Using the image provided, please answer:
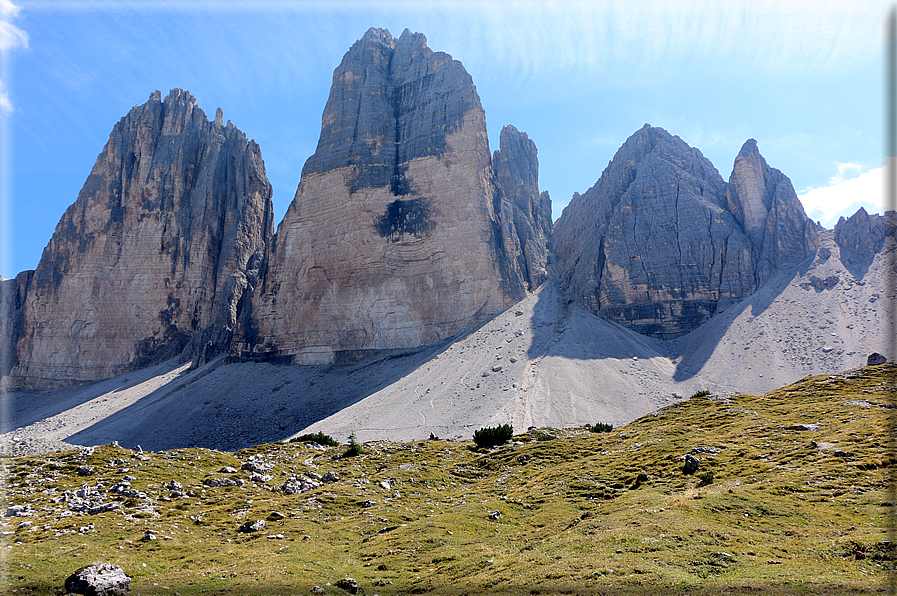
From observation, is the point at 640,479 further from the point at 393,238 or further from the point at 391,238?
the point at 391,238

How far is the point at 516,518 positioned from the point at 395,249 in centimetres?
6070

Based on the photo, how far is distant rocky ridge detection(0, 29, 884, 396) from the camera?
70500 millimetres

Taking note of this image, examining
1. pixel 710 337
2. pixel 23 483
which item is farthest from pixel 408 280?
pixel 23 483

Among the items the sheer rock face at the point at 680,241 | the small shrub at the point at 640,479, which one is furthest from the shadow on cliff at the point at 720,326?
the small shrub at the point at 640,479

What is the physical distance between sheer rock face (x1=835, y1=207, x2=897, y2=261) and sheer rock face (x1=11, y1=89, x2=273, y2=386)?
9018 cm

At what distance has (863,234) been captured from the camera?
68562 mm

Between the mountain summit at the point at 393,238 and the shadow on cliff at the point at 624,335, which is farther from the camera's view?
the mountain summit at the point at 393,238

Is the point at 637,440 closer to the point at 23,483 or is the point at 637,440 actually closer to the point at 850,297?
the point at 23,483

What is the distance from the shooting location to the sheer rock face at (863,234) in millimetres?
66438

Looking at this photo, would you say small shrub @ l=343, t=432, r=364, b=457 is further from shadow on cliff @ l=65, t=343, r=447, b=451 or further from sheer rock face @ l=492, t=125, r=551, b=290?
sheer rock face @ l=492, t=125, r=551, b=290

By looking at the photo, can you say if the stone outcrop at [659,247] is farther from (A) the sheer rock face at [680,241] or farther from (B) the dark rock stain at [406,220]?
(B) the dark rock stain at [406,220]

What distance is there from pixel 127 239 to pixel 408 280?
6003 cm

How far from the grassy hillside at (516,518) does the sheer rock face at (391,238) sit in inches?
1870

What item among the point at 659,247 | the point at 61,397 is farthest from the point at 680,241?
the point at 61,397
